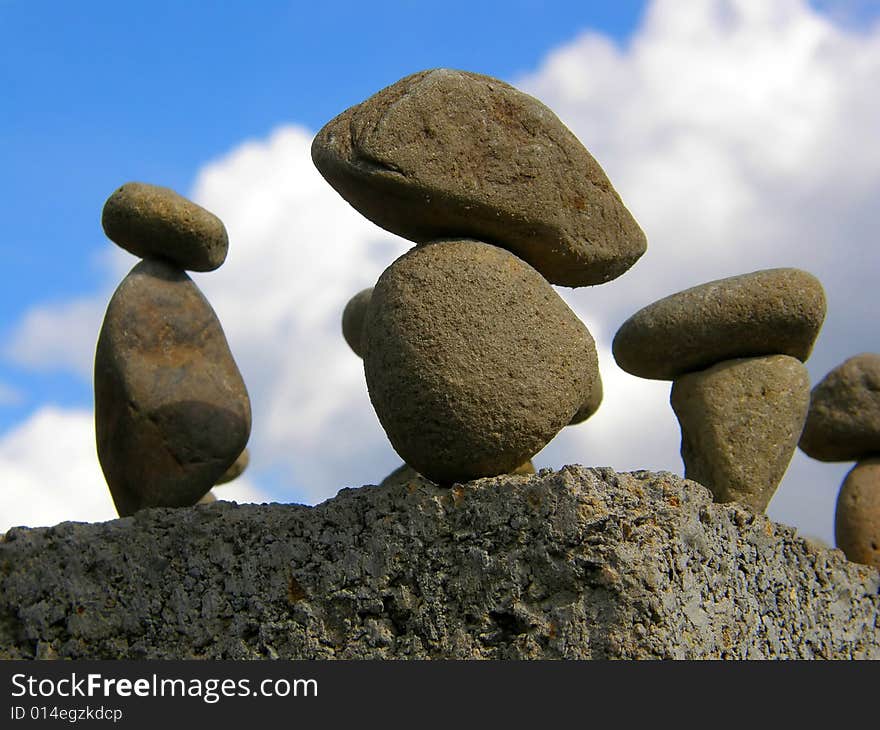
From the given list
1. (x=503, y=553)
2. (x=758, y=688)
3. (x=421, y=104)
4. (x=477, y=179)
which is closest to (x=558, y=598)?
(x=503, y=553)

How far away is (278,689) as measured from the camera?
3.74 meters

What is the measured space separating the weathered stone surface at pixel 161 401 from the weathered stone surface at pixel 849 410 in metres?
3.76

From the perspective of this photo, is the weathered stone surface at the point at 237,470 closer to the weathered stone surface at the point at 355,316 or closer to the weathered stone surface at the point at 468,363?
the weathered stone surface at the point at 355,316

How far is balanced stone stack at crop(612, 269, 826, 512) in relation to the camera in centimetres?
528

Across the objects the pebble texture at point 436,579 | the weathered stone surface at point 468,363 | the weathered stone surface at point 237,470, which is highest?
the weathered stone surface at point 237,470

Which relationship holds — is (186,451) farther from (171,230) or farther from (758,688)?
(758,688)

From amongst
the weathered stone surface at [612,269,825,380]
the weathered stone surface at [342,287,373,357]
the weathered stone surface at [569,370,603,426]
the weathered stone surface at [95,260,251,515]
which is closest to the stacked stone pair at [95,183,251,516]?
the weathered stone surface at [95,260,251,515]

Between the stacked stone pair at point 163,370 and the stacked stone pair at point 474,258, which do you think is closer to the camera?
the stacked stone pair at point 474,258

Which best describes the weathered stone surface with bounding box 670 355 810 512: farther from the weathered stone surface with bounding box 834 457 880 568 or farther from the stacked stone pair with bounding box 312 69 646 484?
the weathered stone surface with bounding box 834 457 880 568

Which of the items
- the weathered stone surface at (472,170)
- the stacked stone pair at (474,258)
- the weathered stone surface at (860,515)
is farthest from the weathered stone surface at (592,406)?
the weathered stone surface at (472,170)

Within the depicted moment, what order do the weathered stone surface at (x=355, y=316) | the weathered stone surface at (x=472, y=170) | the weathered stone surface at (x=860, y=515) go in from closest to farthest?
the weathered stone surface at (x=472, y=170) → the weathered stone surface at (x=860, y=515) → the weathered stone surface at (x=355, y=316)

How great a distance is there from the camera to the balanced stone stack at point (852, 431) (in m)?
6.79

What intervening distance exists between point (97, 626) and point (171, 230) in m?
2.04

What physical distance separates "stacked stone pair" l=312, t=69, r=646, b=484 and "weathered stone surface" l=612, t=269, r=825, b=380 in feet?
2.40
